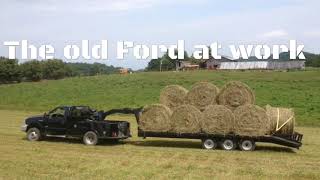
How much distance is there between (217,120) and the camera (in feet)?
67.9

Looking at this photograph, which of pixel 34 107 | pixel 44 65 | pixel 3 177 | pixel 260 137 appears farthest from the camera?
pixel 44 65

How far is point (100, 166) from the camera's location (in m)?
16.0

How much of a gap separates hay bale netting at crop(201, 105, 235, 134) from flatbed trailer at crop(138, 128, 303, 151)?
20 centimetres

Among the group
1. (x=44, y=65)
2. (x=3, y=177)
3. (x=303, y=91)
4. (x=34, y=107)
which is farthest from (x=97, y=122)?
(x=44, y=65)

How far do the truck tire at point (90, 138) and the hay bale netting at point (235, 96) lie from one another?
495cm

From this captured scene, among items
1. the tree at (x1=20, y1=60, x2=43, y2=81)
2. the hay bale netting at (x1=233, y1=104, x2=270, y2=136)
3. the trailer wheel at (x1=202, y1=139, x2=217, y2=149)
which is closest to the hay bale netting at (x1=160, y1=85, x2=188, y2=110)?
the trailer wheel at (x1=202, y1=139, x2=217, y2=149)

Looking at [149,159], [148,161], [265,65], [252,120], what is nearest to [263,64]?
[265,65]

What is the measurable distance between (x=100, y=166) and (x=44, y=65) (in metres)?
114

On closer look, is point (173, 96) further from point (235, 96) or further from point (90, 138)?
point (90, 138)

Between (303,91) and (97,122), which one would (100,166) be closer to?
(97,122)

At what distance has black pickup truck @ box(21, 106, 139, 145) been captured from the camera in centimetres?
2206

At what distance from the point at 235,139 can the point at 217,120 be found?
960mm

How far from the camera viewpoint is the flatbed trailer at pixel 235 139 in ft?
66.9

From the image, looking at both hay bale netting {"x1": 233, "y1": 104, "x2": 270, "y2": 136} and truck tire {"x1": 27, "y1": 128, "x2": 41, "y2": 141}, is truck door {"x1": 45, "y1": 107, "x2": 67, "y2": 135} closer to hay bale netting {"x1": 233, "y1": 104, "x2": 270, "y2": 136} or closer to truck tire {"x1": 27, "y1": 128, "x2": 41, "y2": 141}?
truck tire {"x1": 27, "y1": 128, "x2": 41, "y2": 141}
